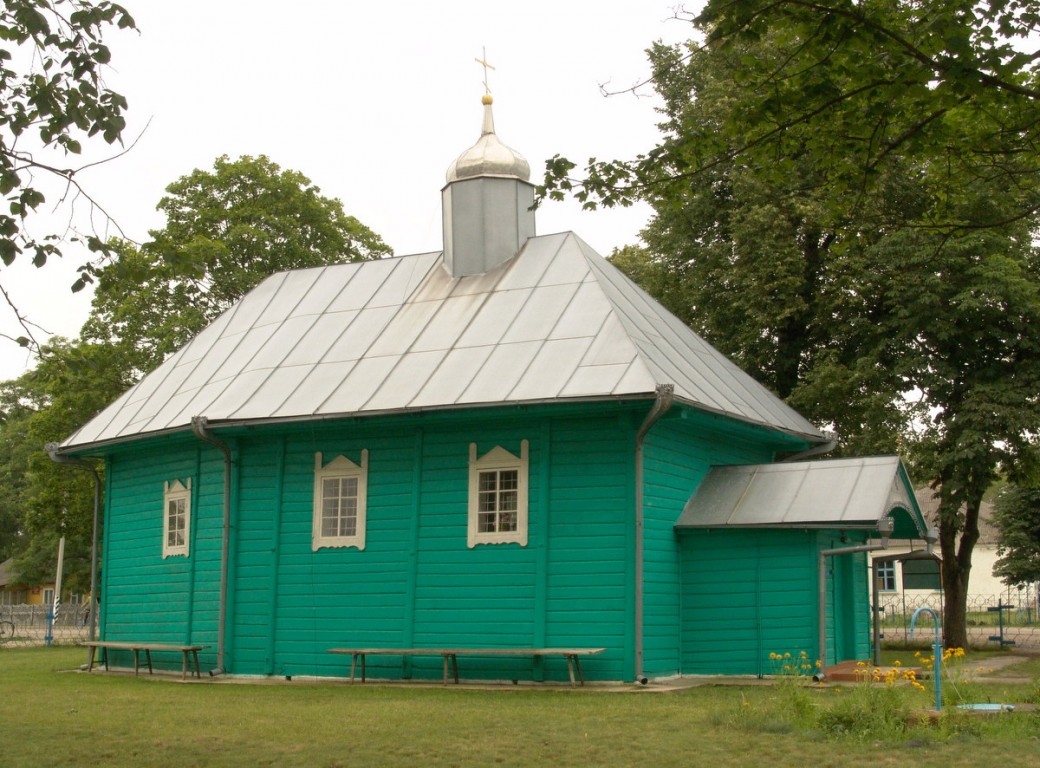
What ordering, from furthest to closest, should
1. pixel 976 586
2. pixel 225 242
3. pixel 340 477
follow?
1. pixel 976 586
2. pixel 225 242
3. pixel 340 477

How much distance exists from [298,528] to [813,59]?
1003 centimetres

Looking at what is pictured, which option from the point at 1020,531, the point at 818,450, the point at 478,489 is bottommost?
the point at 478,489

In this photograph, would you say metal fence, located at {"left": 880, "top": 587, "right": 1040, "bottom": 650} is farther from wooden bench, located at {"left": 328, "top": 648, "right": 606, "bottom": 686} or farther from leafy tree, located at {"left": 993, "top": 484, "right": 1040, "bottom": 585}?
wooden bench, located at {"left": 328, "top": 648, "right": 606, "bottom": 686}

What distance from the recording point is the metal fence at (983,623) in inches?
1021

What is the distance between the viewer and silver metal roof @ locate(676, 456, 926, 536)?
1524cm

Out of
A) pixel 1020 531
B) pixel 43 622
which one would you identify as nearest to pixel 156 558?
pixel 43 622

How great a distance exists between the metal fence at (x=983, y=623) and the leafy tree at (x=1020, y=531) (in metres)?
1.07

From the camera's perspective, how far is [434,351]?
16969 mm

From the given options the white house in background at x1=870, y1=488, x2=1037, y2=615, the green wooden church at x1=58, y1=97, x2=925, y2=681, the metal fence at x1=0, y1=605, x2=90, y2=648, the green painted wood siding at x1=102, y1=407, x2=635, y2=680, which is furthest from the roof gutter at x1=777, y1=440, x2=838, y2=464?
the white house in background at x1=870, y1=488, x2=1037, y2=615

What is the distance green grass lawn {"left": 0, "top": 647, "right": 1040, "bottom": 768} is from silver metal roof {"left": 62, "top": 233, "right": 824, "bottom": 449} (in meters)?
3.93

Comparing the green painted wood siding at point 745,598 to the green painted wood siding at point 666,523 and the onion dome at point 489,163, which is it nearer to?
the green painted wood siding at point 666,523

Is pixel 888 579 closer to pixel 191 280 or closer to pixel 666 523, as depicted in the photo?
pixel 191 280

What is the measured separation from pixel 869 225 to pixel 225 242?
62.6ft

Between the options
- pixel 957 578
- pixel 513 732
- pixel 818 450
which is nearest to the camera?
pixel 513 732
